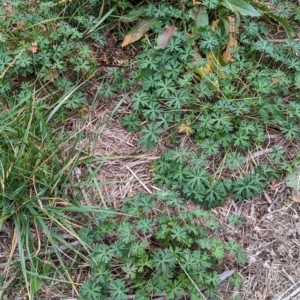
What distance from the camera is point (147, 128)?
8.02 feet

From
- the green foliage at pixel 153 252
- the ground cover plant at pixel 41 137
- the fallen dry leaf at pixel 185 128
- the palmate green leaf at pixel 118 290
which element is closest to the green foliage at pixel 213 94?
the fallen dry leaf at pixel 185 128

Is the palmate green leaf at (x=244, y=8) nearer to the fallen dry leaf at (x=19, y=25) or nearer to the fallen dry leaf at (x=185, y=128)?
the fallen dry leaf at (x=185, y=128)

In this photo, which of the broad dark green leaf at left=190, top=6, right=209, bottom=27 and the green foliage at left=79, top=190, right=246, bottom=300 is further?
the broad dark green leaf at left=190, top=6, right=209, bottom=27

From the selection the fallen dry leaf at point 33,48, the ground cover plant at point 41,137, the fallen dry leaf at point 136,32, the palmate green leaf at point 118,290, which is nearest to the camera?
the palmate green leaf at point 118,290

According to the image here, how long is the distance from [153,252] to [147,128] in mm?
603

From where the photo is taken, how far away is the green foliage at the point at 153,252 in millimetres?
2096

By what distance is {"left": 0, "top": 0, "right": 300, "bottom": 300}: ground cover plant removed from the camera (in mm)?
2156

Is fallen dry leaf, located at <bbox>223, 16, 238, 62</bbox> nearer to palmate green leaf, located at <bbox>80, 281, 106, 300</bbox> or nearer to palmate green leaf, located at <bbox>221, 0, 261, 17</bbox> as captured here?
palmate green leaf, located at <bbox>221, 0, 261, 17</bbox>

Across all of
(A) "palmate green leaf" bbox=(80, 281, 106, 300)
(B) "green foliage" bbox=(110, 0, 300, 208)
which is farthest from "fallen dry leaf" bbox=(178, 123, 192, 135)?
(A) "palmate green leaf" bbox=(80, 281, 106, 300)

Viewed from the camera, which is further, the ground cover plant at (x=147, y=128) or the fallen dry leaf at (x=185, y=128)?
the fallen dry leaf at (x=185, y=128)

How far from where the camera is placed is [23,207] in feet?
7.41

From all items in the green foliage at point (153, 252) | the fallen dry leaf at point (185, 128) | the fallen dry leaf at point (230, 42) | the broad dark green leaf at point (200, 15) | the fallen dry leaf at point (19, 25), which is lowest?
the green foliage at point (153, 252)

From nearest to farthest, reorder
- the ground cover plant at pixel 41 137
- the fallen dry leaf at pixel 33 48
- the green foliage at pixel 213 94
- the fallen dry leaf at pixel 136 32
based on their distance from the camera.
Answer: the ground cover plant at pixel 41 137 < the green foliage at pixel 213 94 < the fallen dry leaf at pixel 33 48 < the fallen dry leaf at pixel 136 32

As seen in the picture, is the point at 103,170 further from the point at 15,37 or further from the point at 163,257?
the point at 15,37
